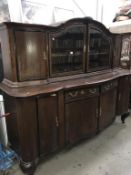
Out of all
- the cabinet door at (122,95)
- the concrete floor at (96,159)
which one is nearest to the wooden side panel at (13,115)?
the concrete floor at (96,159)

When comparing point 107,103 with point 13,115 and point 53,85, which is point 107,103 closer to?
point 53,85

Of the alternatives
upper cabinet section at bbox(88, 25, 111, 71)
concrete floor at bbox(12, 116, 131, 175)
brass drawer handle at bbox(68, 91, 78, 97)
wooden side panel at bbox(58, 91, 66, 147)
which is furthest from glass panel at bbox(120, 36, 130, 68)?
wooden side panel at bbox(58, 91, 66, 147)

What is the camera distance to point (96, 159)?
6.40 ft

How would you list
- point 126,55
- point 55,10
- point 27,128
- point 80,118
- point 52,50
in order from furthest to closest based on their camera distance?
point 126,55
point 55,10
point 80,118
point 52,50
point 27,128

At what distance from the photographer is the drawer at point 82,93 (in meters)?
1.76

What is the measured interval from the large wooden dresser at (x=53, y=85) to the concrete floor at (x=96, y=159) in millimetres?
213

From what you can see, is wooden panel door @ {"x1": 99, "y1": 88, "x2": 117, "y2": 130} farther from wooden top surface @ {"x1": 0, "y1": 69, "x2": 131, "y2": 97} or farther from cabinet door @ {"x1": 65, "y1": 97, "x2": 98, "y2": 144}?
wooden top surface @ {"x1": 0, "y1": 69, "x2": 131, "y2": 97}

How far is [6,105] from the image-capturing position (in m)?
1.78

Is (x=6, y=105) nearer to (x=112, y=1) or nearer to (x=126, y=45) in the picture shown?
(x=126, y=45)

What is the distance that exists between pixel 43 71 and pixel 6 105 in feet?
1.89

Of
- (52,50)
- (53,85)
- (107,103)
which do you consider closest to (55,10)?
(52,50)

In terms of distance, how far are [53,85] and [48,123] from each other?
411 millimetres

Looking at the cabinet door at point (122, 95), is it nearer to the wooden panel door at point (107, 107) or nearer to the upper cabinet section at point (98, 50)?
the wooden panel door at point (107, 107)

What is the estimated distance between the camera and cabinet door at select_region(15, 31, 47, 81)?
1.55 meters
